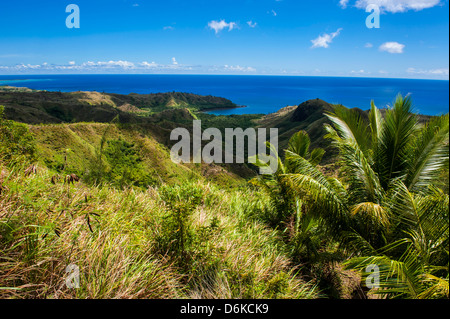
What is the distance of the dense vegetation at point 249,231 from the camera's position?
2.70 metres

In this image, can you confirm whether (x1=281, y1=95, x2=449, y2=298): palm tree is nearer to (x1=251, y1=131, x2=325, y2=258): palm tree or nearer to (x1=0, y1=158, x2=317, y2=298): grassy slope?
(x1=251, y1=131, x2=325, y2=258): palm tree

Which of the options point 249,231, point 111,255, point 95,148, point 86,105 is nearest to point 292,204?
point 249,231

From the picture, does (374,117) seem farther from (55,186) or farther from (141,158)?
(141,158)

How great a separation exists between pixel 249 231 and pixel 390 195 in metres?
3.11

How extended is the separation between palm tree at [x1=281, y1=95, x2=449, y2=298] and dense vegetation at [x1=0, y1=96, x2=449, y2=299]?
0.03 metres

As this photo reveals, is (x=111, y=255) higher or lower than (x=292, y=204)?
higher

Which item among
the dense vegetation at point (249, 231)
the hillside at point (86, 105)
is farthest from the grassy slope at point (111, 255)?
the hillside at point (86, 105)

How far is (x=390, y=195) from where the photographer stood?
5074 millimetres

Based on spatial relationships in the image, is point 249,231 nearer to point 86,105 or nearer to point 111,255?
point 111,255

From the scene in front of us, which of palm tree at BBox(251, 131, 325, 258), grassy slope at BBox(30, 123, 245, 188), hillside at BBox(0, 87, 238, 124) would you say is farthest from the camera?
hillside at BBox(0, 87, 238, 124)

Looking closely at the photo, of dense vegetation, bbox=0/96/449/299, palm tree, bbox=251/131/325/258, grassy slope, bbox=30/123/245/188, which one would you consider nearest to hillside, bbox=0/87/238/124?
grassy slope, bbox=30/123/245/188

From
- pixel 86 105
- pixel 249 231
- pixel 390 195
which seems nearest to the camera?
pixel 390 195

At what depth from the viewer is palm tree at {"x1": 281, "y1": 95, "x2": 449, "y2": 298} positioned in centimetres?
393
